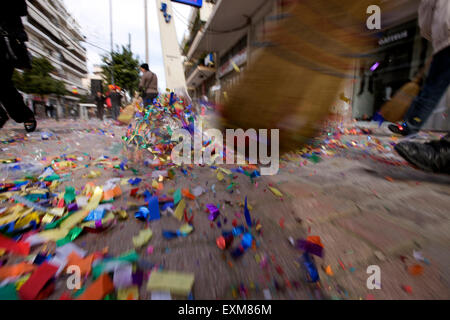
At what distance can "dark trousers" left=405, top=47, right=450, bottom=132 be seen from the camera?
1.74m

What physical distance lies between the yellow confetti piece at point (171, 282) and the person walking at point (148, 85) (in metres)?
4.40

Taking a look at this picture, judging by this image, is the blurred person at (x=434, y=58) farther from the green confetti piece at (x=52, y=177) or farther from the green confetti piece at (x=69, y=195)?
the green confetti piece at (x=52, y=177)

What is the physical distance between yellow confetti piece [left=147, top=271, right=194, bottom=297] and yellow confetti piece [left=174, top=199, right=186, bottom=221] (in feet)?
1.17

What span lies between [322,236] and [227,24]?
11.7 metres

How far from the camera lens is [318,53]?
0.63m

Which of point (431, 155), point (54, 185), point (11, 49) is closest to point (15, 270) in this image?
point (54, 185)

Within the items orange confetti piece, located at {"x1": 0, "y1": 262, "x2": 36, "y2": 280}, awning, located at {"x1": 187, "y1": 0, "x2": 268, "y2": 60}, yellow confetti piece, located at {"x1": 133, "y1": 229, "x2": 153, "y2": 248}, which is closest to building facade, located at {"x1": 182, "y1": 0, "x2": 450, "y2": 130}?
awning, located at {"x1": 187, "y1": 0, "x2": 268, "y2": 60}

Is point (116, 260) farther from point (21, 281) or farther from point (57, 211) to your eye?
point (57, 211)

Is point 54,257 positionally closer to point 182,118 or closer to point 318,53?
→ point 318,53

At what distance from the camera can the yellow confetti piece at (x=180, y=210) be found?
994 mm

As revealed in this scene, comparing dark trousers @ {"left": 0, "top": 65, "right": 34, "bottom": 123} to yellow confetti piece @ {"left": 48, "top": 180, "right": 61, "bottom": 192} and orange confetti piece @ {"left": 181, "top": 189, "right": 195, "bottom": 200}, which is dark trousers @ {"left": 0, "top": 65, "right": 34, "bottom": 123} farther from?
orange confetti piece @ {"left": 181, "top": 189, "right": 195, "bottom": 200}

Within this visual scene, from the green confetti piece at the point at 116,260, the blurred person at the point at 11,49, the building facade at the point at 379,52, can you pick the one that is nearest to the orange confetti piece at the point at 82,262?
the green confetti piece at the point at 116,260

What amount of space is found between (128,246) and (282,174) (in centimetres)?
130
